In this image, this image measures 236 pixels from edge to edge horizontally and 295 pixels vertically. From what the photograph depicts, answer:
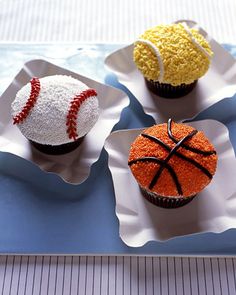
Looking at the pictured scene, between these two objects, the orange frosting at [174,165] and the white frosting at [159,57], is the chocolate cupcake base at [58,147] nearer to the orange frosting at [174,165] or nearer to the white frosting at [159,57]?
the orange frosting at [174,165]

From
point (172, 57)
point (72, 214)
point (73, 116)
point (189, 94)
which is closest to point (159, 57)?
point (172, 57)

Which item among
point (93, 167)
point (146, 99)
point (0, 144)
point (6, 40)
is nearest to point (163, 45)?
point (146, 99)

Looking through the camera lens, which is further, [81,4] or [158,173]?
[81,4]

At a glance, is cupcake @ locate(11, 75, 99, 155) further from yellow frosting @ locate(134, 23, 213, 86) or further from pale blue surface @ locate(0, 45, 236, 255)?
yellow frosting @ locate(134, 23, 213, 86)

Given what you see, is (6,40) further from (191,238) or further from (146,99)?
(191,238)

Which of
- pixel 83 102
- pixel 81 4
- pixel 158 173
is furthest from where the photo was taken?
pixel 81 4

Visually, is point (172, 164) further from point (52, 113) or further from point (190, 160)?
point (52, 113)

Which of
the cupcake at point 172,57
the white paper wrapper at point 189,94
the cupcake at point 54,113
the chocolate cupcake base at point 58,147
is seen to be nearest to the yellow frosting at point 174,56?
the cupcake at point 172,57
